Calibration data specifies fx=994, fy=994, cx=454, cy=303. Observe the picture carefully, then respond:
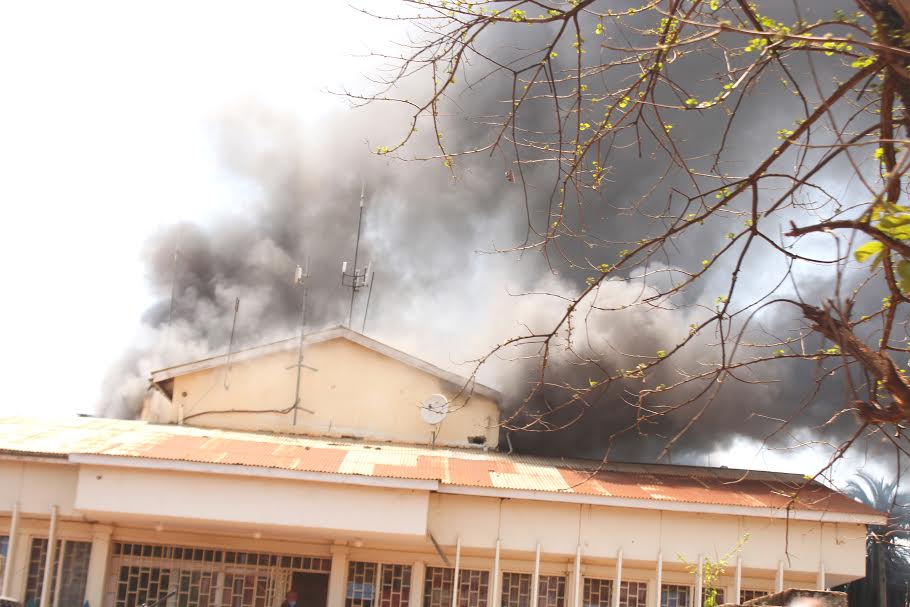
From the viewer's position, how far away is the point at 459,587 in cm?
1762

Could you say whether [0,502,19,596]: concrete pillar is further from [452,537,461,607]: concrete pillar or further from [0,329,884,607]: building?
[452,537,461,607]: concrete pillar

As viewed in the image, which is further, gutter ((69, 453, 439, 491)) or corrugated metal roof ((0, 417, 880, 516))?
corrugated metal roof ((0, 417, 880, 516))

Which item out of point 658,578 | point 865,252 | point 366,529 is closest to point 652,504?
point 658,578

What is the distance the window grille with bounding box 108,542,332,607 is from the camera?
17.5 metres

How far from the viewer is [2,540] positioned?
1717 centimetres

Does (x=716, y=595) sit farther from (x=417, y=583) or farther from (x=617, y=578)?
(x=417, y=583)

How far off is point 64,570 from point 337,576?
4760 millimetres

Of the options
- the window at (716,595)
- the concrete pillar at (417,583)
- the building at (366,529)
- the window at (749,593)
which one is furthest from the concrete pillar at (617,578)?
the concrete pillar at (417,583)

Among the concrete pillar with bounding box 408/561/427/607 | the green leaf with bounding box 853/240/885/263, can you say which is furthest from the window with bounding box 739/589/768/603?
the green leaf with bounding box 853/240/885/263

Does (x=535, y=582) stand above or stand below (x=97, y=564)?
above

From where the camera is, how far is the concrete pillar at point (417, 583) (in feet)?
57.8

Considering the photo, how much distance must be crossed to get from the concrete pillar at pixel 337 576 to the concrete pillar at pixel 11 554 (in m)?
5.29

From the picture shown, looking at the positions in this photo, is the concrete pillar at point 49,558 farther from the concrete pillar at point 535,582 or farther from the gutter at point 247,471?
the concrete pillar at point 535,582

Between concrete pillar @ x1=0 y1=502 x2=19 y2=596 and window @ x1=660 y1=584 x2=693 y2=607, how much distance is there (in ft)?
36.5
